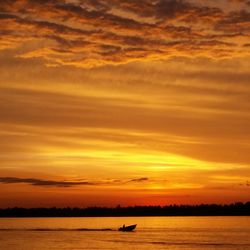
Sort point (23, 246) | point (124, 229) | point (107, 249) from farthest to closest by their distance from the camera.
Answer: point (124, 229)
point (23, 246)
point (107, 249)

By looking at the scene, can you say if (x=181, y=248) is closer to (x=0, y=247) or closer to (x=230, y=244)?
(x=230, y=244)

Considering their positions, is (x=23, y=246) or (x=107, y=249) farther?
(x=23, y=246)

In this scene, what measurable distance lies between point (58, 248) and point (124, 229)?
210 ft

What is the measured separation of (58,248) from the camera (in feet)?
340

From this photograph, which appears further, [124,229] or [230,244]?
[124,229]

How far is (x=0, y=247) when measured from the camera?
104250 millimetres

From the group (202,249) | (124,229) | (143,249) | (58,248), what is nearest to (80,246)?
(58,248)

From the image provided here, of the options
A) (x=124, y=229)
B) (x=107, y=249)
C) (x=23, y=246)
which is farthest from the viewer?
(x=124, y=229)

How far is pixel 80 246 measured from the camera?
10631cm

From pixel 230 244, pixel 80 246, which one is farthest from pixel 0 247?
pixel 230 244

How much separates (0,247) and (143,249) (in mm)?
25282

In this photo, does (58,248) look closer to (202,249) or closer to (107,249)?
(107,249)

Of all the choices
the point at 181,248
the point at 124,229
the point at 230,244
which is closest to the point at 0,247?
the point at 181,248

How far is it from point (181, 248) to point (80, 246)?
59.5 feet
